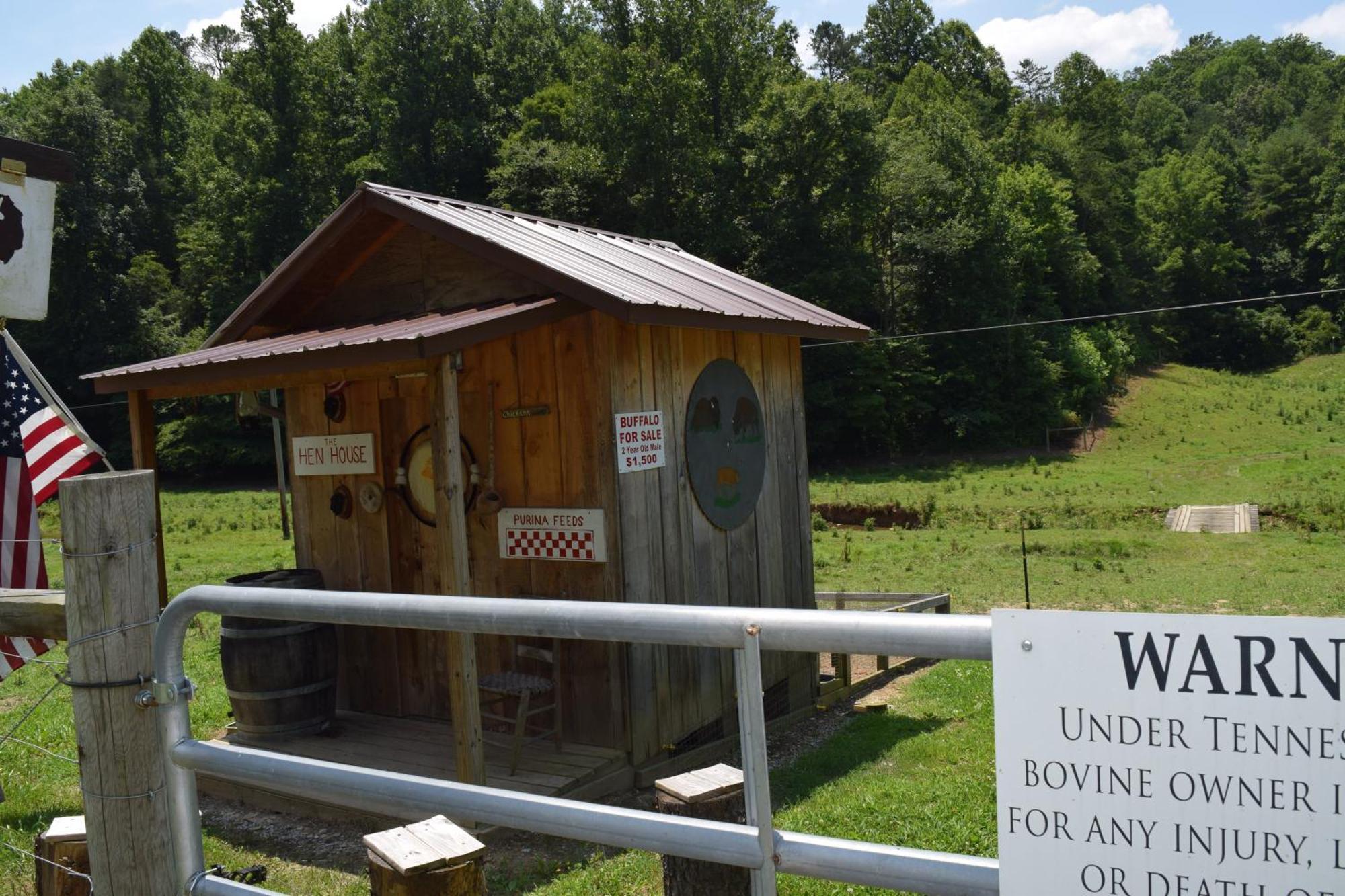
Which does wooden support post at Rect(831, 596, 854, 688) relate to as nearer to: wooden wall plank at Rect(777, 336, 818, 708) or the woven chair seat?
wooden wall plank at Rect(777, 336, 818, 708)

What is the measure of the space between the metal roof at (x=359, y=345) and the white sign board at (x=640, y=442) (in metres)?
0.78

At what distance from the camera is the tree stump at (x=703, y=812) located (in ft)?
8.72

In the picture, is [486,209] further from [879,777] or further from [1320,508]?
[1320,508]

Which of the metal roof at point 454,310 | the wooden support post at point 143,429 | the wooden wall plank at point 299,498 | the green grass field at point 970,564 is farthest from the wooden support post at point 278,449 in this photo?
the wooden support post at point 143,429

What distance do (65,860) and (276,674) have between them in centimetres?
399

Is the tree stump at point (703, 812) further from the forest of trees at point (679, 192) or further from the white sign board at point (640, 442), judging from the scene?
the forest of trees at point (679, 192)

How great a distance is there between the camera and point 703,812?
2744 millimetres

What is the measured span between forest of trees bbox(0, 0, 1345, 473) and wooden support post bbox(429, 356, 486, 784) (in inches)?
1205

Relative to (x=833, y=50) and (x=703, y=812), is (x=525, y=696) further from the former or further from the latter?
(x=833, y=50)

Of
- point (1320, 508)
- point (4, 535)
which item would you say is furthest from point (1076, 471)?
point (4, 535)

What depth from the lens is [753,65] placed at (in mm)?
39875

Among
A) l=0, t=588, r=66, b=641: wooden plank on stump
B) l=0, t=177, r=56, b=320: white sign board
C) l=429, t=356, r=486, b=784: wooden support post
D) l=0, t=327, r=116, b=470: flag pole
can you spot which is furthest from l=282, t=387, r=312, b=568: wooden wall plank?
l=0, t=588, r=66, b=641: wooden plank on stump

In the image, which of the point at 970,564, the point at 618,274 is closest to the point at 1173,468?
the point at 970,564

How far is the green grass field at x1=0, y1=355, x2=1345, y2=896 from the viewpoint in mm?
5531
